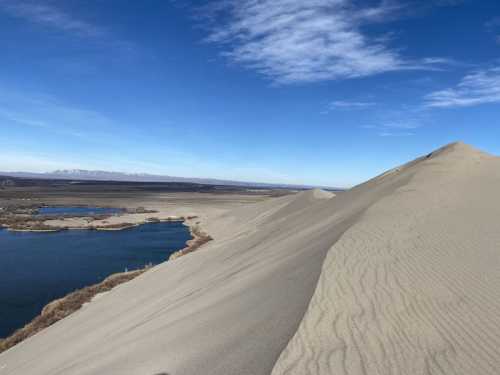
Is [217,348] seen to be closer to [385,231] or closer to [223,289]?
[223,289]

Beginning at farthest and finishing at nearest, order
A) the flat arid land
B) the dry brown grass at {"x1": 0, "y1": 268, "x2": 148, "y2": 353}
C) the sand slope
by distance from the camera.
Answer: the dry brown grass at {"x1": 0, "y1": 268, "x2": 148, "y2": 353} → the flat arid land → the sand slope

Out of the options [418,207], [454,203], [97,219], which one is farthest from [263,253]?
[97,219]

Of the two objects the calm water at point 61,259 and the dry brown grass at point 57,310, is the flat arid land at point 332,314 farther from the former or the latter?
the calm water at point 61,259

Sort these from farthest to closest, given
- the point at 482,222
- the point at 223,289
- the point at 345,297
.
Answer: the point at 482,222 → the point at 223,289 → the point at 345,297

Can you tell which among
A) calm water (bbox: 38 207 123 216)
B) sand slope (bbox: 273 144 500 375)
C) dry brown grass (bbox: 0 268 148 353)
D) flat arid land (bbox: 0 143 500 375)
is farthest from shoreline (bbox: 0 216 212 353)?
calm water (bbox: 38 207 123 216)

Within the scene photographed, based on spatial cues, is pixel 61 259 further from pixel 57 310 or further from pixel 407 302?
pixel 407 302

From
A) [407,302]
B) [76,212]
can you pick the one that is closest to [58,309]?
[407,302]

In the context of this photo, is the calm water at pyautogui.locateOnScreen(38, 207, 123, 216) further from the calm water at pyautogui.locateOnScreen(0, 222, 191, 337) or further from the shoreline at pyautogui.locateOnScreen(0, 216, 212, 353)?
the shoreline at pyautogui.locateOnScreen(0, 216, 212, 353)
